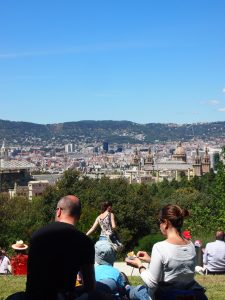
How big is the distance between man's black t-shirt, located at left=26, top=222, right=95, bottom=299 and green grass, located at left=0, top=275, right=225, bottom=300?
10.8 ft

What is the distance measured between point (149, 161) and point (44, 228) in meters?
189

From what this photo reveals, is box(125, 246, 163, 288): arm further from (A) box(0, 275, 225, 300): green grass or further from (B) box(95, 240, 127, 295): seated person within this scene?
(A) box(0, 275, 225, 300): green grass

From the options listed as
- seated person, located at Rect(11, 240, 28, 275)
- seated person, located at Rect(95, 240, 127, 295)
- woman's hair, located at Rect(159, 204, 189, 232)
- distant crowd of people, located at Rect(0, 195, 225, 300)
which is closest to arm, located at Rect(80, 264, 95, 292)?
distant crowd of people, located at Rect(0, 195, 225, 300)

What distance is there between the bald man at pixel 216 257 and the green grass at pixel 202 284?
39 cm

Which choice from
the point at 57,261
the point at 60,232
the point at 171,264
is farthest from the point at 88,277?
the point at 171,264

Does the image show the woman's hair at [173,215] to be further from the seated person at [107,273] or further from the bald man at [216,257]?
the bald man at [216,257]

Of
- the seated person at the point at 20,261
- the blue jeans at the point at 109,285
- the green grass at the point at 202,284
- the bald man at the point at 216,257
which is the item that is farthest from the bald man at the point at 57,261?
the seated person at the point at 20,261

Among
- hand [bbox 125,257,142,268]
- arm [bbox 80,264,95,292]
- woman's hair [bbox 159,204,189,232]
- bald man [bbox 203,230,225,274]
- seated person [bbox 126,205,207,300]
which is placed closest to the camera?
arm [bbox 80,264,95,292]

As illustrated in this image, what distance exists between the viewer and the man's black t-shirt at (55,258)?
445cm

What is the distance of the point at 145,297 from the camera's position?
5.90 meters

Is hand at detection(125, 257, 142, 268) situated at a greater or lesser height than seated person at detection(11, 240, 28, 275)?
greater

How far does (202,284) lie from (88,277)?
4.53m

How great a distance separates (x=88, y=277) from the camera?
4609 mm

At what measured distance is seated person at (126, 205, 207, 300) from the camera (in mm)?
4824
